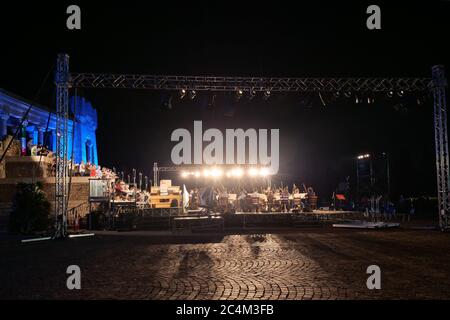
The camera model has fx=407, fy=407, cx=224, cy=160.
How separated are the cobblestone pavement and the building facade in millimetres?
8411

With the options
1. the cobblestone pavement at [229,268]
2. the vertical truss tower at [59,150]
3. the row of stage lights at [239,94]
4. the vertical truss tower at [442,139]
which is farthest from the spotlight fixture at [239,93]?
the vertical truss tower at [442,139]

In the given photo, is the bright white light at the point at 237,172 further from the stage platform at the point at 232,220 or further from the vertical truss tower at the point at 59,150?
the vertical truss tower at the point at 59,150

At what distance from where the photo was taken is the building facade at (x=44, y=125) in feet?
92.3

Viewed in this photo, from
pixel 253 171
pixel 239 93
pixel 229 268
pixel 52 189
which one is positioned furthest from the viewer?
pixel 253 171

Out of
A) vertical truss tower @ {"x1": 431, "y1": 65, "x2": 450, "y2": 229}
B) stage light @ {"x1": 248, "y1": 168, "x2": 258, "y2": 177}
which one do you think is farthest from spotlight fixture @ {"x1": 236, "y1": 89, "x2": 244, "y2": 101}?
stage light @ {"x1": 248, "y1": 168, "x2": 258, "y2": 177}

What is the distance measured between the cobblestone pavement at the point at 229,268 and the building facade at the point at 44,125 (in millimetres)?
8411

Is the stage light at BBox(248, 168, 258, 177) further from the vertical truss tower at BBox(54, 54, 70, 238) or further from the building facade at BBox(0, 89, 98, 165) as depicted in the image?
the vertical truss tower at BBox(54, 54, 70, 238)

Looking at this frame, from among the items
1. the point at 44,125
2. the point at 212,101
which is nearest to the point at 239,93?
the point at 212,101

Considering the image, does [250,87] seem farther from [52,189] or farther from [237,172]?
[237,172]

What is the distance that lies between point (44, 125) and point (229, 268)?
31739 mm

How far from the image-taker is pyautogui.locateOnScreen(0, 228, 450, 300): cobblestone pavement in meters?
6.16

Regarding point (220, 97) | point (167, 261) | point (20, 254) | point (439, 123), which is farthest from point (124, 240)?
point (439, 123)

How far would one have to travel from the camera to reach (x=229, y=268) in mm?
8219

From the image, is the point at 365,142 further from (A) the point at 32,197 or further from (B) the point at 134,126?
(A) the point at 32,197
